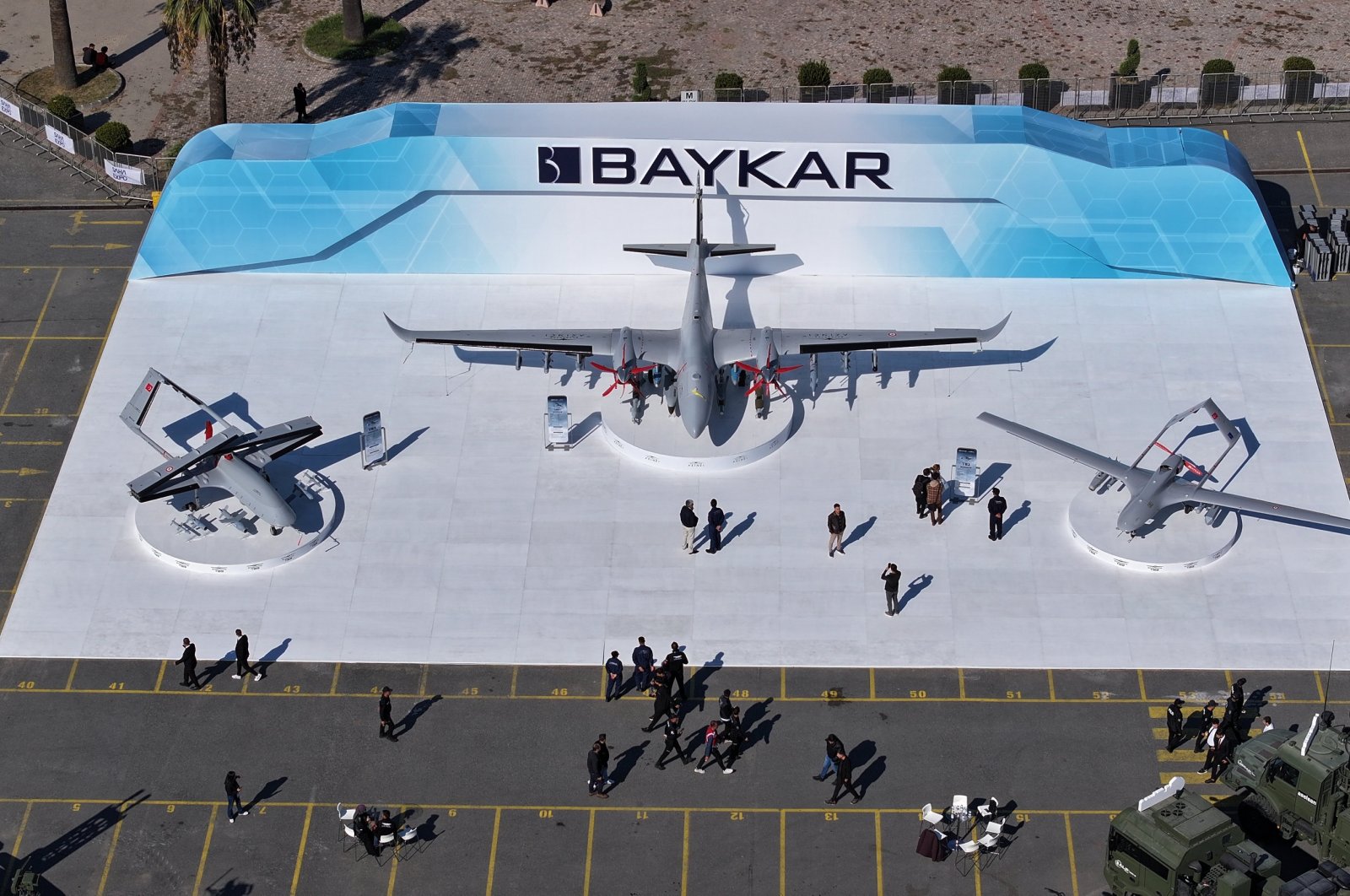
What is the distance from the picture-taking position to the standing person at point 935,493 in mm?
53750

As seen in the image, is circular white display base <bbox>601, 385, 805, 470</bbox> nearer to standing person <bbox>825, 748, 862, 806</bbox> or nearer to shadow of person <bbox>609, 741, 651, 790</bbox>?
shadow of person <bbox>609, 741, 651, 790</bbox>

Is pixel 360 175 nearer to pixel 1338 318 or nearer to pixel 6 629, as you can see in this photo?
pixel 6 629

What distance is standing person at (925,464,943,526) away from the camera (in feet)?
176

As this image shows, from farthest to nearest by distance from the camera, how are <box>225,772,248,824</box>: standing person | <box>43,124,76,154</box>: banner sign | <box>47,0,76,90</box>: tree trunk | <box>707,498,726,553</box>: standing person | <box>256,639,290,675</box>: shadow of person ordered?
<box>47,0,76,90</box>: tree trunk < <box>43,124,76,154</box>: banner sign < <box>707,498,726,553</box>: standing person < <box>256,639,290,675</box>: shadow of person < <box>225,772,248,824</box>: standing person

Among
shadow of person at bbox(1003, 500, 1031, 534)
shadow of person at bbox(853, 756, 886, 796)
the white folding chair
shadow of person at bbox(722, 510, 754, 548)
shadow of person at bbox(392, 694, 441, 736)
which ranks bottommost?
shadow of person at bbox(392, 694, 441, 736)

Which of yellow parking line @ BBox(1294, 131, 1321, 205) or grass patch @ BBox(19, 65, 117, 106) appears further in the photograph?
grass patch @ BBox(19, 65, 117, 106)

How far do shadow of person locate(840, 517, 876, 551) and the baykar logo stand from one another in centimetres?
1756

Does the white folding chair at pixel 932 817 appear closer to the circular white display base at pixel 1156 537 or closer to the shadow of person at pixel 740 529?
the circular white display base at pixel 1156 537

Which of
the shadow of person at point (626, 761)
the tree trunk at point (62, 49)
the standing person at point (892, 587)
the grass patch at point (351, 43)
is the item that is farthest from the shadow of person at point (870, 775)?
the tree trunk at point (62, 49)

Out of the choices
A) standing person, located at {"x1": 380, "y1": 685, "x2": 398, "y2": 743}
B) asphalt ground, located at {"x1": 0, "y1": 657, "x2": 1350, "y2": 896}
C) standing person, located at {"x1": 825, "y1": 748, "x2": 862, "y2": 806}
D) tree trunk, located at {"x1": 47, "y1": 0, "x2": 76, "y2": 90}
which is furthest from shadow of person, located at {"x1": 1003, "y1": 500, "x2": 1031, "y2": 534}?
tree trunk, located at {"x1": 47, "y1": 0, "x2": 76, "y2": 90}

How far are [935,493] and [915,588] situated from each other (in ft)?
10.5

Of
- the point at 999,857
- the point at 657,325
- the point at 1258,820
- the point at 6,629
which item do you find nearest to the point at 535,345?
the point at 657,325

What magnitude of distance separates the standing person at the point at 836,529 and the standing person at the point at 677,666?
6.65 m

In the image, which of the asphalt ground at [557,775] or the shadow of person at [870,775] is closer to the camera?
the asphalt ground at [557,775]
